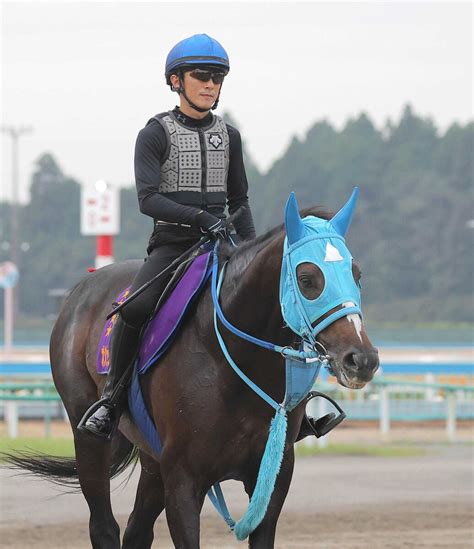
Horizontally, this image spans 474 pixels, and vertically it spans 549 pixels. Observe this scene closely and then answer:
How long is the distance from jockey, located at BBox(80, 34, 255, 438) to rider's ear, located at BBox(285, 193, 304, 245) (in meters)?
0.76

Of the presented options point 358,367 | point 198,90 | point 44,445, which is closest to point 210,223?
point 198,90

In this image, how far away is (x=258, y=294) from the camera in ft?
18.7

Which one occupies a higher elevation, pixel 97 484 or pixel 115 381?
pixel 115 381

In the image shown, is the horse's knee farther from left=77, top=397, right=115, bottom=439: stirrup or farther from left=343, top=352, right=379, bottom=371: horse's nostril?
left=343, top=352, right=379, bottom=371: horse's nostril

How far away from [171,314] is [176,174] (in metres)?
0.69

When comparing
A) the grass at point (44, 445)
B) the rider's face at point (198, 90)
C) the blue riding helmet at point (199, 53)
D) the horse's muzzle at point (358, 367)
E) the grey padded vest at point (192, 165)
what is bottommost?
the grass at point (44, 445)

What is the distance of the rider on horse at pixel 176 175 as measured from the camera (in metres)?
6.16

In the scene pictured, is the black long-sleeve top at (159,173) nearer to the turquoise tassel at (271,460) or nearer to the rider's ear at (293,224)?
the rider's ear at (293,224)

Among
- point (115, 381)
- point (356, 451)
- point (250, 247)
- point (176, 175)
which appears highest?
point (176, 175)

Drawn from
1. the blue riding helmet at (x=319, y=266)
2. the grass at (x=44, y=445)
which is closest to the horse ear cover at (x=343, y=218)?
the blue riding helmet at (x=319, y=266)

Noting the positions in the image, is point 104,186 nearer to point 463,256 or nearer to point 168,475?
point 168,475

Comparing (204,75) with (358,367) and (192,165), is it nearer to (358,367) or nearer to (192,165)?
(192,165)

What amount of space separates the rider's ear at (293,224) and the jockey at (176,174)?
76 centimetres

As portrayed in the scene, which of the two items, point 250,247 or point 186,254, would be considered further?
point 186,254
